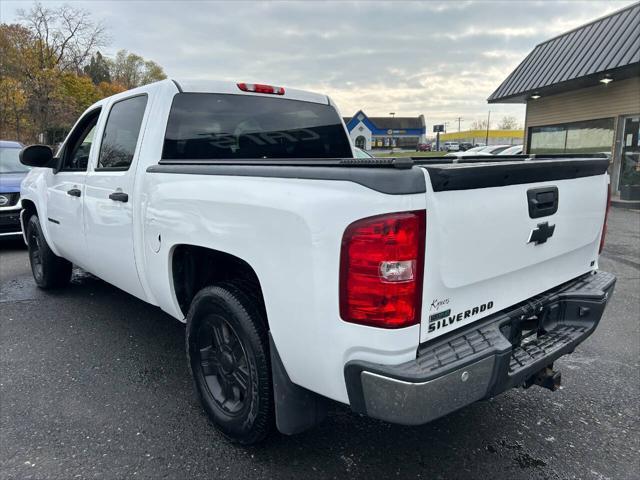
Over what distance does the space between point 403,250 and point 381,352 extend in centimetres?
40

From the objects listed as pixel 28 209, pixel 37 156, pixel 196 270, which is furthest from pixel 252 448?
pixel 28 209

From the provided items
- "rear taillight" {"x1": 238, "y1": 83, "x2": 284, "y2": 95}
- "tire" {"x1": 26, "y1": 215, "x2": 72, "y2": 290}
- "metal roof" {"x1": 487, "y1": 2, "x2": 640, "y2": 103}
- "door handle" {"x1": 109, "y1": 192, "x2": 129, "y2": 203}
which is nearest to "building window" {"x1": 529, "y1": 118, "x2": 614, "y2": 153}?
"metal roof" {"x1": 487, "y1": 2, "x2": 640, "y2": 103}

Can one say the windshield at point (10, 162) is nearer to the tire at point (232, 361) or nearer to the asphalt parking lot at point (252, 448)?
the asphalt parking lot at point (252, 448)

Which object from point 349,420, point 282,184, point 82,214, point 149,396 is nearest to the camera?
point 282,184

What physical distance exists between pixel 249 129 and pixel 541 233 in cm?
223

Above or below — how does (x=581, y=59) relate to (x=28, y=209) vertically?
above

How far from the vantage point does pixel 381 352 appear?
6.00 feet

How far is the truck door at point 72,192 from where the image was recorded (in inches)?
158

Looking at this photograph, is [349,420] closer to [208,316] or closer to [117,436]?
[208,316]

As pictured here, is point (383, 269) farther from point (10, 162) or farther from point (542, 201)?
point (10, 162)

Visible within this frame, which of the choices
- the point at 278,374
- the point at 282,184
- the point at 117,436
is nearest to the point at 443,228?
the point at 282,184

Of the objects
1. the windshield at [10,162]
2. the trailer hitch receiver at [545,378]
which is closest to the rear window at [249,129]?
the trailer hitch receiver at [545,378]

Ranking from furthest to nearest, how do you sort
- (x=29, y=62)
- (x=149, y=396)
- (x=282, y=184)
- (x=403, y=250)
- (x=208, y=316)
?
(x=29, y=62), (x=149, y=396), (x=208, y=316), (x=282, y=184), (x=403, y=250)

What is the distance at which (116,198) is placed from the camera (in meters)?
3.26
